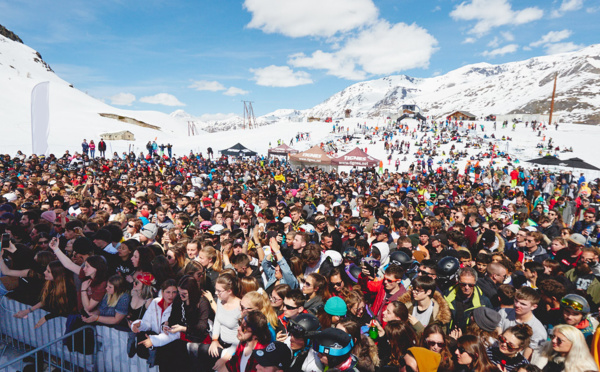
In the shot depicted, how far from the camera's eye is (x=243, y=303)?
330 centimetres

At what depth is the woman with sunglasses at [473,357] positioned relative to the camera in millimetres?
2777

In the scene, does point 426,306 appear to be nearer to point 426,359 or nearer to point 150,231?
point 426,359

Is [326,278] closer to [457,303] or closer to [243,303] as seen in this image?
[243,303]

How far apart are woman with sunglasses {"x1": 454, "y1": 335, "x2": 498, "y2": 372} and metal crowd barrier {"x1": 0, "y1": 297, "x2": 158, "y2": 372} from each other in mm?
3336

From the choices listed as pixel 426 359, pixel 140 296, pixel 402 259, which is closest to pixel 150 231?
pixel 140 296

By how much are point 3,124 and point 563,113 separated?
487 feet

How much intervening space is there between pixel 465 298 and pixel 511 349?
975 millimetres

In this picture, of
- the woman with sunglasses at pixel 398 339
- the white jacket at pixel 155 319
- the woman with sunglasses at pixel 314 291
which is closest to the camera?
the woman with sunglasses at pixel 398 339

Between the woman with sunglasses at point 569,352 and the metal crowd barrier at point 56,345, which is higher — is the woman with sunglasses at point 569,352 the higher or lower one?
the higher one

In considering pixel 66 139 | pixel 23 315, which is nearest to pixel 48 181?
pixel 23 315

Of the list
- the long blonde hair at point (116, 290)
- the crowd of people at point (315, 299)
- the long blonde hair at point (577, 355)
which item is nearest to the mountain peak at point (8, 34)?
the crowd of people at point (315, 299)

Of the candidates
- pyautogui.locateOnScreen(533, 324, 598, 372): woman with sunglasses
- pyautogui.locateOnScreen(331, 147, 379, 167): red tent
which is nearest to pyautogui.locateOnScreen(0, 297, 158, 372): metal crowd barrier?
pyautogui.locateOnScreen(533, 324, 598, 372): woman with sunglasses

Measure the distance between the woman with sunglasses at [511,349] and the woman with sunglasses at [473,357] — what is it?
23 cm

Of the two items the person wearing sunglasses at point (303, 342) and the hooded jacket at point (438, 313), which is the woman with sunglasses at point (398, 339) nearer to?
the hooded jacket at point (438, 313)
